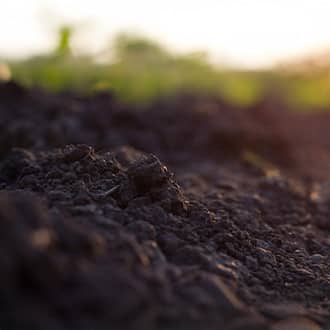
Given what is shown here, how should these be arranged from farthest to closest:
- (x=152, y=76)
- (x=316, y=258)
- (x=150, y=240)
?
(x=152, y=76) < (x=316, y=258) < (x=150, y=240)

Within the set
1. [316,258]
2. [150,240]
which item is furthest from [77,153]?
[316,258]

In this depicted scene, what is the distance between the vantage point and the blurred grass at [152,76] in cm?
536

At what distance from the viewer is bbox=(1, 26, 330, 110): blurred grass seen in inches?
211

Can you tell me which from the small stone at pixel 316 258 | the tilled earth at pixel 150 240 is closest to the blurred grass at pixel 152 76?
the tilled earth at pixel 150 240

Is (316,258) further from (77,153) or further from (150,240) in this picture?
(77,153)

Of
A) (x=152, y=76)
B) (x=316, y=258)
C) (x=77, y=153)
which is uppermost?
(x=152, y=76)

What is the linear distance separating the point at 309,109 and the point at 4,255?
5495 millimetres

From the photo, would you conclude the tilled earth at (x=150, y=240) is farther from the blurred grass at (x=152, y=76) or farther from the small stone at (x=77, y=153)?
the blurred grass at (x=152, y=76)

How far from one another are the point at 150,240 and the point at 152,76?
14.4ft

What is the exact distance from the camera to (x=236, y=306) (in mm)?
1404

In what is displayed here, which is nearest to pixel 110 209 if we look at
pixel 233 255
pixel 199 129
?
pixel 233 255

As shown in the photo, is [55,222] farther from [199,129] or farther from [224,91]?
[224,91]

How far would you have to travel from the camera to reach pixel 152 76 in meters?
5.84

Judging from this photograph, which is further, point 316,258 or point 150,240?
point 316,258
